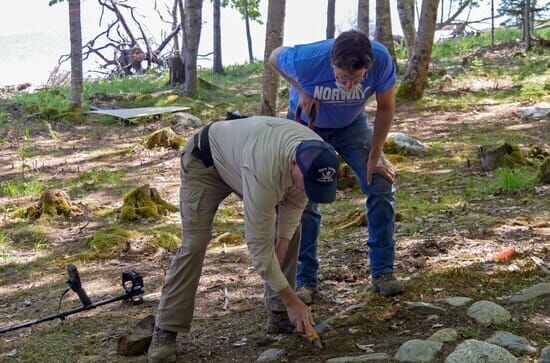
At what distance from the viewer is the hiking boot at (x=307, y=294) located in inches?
178

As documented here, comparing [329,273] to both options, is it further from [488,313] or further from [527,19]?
[527,19]

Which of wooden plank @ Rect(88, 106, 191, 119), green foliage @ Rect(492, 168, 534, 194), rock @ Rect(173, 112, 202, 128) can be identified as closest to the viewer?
green foliage @ Rect(492, 168, 534, 194)

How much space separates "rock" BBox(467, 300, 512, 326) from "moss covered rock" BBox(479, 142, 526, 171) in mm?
4340

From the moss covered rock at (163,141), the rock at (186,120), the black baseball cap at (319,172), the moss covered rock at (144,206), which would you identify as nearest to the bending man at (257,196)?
the black baseball cap at (319,172)

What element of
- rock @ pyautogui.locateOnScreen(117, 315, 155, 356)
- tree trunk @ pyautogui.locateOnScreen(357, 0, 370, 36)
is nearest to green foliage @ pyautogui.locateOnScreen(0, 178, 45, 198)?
rock @ pyautogui.locateOnScreen(117, 315, 155, 356)

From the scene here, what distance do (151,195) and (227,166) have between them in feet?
14.2

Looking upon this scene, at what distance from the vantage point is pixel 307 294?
4551 millimetres

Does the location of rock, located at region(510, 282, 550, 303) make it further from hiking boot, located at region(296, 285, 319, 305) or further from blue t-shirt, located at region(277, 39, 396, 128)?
blue t-shirt, located at region(277, 39, 396, 128)

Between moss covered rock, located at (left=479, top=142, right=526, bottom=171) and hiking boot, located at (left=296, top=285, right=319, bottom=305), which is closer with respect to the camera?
hiking boot, located at (left=296, top=285, right=319, bottom=305)

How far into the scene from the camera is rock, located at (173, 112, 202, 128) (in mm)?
12594

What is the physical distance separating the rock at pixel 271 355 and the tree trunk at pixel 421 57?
A: 9631 mm

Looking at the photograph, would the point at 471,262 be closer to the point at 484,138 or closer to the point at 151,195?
the point at 151,195

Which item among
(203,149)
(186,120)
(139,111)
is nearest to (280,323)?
(203,149)

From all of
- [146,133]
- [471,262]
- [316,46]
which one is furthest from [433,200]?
[146,133]
